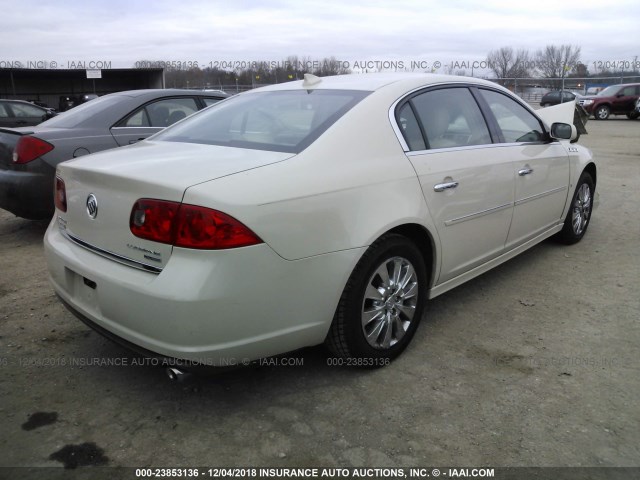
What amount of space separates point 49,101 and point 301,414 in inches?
1443

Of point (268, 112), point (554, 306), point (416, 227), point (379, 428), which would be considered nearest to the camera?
point (379, 428)

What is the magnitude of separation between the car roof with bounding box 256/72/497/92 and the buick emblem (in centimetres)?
149

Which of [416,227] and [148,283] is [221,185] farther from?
[416,227]

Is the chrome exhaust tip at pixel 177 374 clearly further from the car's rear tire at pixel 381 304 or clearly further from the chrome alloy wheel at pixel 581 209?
the chrome alloy wheel at pixel 581 209

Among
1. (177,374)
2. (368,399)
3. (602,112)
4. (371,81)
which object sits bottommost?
(368,399)

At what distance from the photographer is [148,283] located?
7.25 ft

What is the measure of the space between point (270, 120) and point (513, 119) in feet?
6.69

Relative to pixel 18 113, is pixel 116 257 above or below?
below

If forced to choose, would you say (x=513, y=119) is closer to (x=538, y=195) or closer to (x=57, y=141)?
(x=538, y=195)

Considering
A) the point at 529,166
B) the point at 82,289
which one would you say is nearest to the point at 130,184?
the point at 82,289

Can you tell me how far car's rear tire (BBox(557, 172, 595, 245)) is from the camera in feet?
16.2

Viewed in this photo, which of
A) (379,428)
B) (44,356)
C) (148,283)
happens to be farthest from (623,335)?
(44,356)

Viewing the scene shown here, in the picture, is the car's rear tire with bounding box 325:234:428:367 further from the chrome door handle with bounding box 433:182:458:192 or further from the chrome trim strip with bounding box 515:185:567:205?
the chrome trim strip with bounding box 515:185:567:205

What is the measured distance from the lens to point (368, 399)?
2.64m
